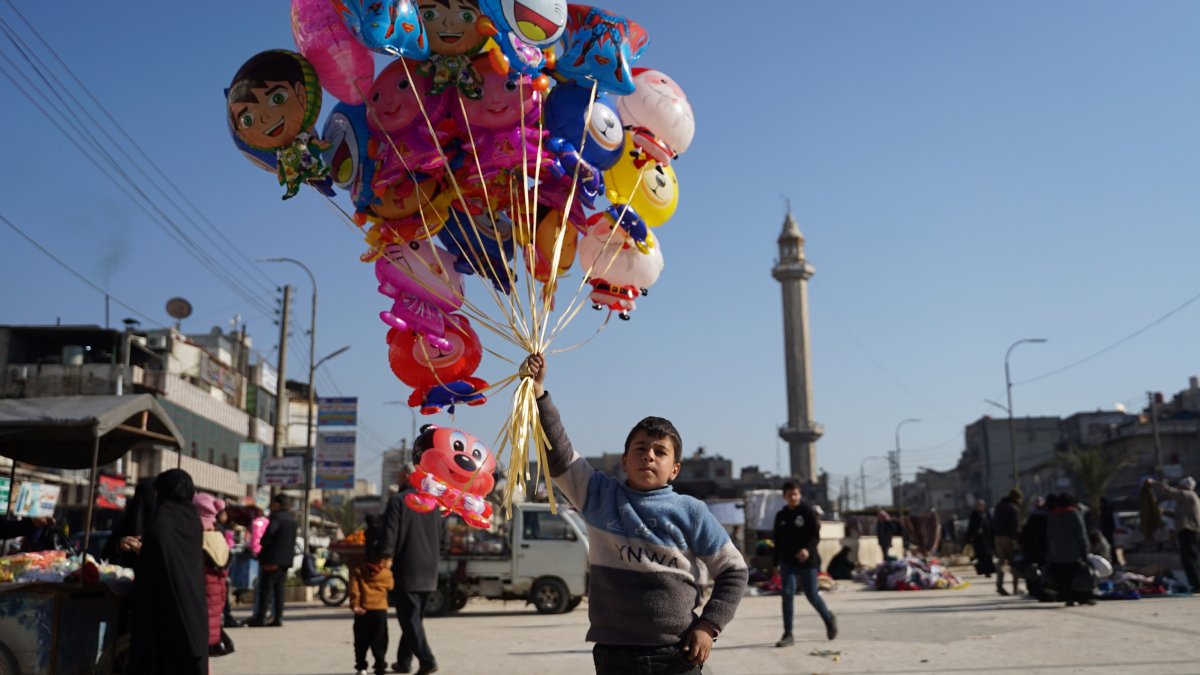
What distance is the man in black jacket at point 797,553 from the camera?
1118cm

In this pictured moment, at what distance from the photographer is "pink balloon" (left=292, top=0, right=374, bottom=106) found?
6.81 metres

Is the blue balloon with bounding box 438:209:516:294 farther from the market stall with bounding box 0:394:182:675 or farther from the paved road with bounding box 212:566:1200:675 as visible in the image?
the paved road with bounding box 212:566:1200:675

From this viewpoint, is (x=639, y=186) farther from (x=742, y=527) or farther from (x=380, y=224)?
(x=742, y=527)

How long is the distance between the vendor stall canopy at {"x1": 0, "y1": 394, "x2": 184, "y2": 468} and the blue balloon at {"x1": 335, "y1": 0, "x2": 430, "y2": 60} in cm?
417

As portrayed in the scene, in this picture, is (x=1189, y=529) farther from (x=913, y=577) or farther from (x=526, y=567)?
(x=526, y=567)

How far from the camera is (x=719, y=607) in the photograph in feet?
13.6

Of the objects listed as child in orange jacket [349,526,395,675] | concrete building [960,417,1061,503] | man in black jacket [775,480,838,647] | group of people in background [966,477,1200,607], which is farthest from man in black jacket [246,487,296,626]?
concrete building [960,417,1061,503]

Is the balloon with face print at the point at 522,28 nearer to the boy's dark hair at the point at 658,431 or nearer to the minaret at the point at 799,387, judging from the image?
the boy's dark hair at the point at 658,431

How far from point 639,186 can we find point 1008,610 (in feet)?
34.2

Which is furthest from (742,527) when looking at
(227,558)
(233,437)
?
(233,437)

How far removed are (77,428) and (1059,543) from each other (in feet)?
41.9

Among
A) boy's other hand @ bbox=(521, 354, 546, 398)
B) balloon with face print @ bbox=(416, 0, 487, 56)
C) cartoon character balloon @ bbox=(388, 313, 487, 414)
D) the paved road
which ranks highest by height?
balloon with face print @ bbox=(416, 0, 487, 56)

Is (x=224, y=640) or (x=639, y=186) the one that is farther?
(x=224, y=640)

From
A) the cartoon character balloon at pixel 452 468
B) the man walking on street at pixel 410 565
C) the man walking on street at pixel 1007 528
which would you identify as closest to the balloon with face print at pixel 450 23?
the cartoon character balloon at pixel 452 468
